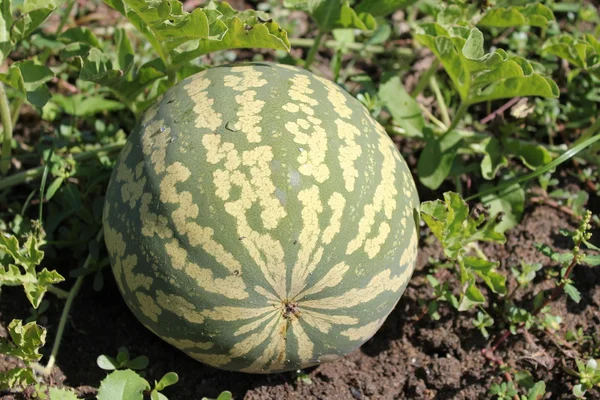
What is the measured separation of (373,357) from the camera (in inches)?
111

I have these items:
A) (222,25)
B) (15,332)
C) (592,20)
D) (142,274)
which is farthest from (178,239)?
(592,20)

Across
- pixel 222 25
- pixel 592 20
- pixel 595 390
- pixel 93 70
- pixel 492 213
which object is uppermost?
pixel 222 25

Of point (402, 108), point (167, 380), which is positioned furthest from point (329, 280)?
point (402, 108)

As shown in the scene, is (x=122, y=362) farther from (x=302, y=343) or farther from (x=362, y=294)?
(x=362, y=294)

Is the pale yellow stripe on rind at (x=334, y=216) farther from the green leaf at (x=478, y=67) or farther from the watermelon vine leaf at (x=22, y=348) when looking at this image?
the watermelon vine leaf at (x=22, y=348)

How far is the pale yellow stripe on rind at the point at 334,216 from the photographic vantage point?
7.35 ft

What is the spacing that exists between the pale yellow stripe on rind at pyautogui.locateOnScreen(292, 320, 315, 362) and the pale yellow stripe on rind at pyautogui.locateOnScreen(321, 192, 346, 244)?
284 millimetres

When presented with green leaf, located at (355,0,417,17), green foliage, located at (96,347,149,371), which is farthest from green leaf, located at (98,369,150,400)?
green leaf, located at (355,0,417,17)

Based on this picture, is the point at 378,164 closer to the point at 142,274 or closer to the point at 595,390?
the point at 142,274

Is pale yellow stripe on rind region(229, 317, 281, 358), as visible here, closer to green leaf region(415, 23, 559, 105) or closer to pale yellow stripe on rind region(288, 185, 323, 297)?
pale yellow stripe on rind region(288, 185, 323, 297)

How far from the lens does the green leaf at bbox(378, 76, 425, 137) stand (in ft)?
10.3

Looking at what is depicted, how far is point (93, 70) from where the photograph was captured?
2693mm

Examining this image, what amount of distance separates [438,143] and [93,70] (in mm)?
1442

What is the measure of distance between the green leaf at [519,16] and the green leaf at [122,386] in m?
1.94
